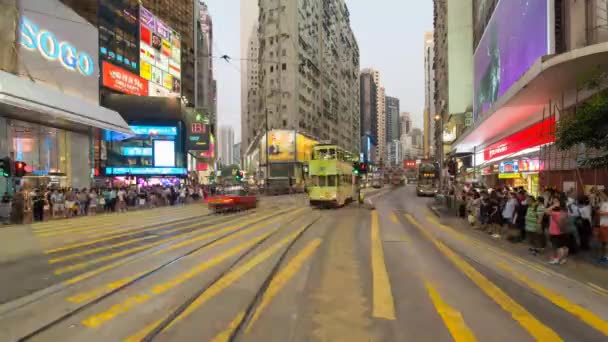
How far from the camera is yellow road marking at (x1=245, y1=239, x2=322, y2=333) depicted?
5774 millimetres

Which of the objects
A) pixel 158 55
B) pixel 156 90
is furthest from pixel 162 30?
pixel 156 90

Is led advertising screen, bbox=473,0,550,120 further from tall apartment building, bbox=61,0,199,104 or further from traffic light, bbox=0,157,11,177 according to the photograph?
tall apartment building, bbox=61,0,199,104

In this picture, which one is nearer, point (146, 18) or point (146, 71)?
point (146, 71)

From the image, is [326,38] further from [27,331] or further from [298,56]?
[27,331]

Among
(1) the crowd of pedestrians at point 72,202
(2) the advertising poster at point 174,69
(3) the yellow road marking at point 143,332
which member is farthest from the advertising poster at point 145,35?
(3) the yellow road marking at point 143,332

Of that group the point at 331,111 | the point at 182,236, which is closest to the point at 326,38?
the point at 331,111

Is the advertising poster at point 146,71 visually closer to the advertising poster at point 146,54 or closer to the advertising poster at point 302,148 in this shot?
the advertising poster at point 146,54

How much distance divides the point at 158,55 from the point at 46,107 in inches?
2095

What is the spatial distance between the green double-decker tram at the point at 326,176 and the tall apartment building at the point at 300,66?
4458 centimetres

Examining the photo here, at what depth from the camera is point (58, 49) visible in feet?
92.6

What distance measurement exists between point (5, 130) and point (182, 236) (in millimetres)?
18458

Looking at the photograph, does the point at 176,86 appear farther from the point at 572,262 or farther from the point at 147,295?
the point at 572,262

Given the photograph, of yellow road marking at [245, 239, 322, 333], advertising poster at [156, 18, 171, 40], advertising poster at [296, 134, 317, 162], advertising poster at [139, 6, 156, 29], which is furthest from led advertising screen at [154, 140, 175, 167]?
yellow road marking at [245, 239, 322, 333]

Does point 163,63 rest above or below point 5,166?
above
